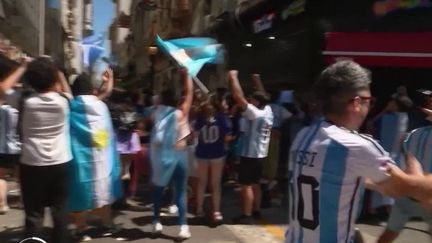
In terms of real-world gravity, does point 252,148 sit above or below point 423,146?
below

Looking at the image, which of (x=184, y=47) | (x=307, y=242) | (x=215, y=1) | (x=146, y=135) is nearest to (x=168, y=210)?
(x=146, y=135)

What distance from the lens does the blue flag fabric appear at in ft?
23.9

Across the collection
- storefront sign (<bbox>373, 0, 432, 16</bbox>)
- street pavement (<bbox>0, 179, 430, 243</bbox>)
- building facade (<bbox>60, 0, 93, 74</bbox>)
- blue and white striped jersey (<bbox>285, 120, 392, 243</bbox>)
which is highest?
building facade (<bbox>60, 0, 93, 74</bbox>)

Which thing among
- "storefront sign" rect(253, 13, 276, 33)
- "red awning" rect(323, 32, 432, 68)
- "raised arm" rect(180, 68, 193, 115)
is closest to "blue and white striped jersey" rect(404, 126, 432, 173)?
"raised arm" rect(180, 68, 193, 115)

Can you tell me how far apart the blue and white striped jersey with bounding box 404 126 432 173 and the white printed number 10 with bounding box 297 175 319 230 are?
2640mm

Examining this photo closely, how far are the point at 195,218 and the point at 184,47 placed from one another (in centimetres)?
226

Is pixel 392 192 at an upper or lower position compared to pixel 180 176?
upper

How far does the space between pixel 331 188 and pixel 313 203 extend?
0.12 m

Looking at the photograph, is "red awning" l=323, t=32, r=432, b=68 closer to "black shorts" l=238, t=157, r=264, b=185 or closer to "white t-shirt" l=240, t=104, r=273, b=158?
"white t-shirt" l=240, t=104, r=273, b=158

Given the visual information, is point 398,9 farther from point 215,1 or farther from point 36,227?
point 215,1

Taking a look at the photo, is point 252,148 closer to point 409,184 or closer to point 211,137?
point 211,137

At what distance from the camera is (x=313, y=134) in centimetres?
254

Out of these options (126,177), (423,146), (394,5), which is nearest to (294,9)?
(394,5)

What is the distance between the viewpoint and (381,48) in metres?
9.61
